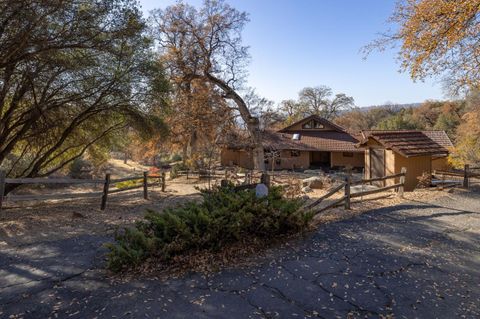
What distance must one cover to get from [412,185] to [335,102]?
34197 millimetres

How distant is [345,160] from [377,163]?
488 inches

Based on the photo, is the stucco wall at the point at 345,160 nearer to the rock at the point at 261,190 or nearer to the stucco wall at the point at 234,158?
the stucco wall at the point at 234,158

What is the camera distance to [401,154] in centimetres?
1316

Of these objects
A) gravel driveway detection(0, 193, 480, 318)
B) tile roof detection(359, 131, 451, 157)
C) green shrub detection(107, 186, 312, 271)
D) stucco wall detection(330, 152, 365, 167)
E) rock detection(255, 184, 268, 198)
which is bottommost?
gravel driveway detection(0, 193, 480, 318)

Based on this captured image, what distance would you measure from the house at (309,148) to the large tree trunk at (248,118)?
320 inches

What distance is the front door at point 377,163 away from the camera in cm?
1488

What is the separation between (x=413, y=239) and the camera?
6.00 metres

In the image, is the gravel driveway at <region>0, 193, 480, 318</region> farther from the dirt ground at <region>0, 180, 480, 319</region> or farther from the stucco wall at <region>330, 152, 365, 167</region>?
the stucco wall at <region>330, 152, 365, 167</region>

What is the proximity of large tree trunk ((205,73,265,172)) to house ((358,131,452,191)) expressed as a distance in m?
5.82

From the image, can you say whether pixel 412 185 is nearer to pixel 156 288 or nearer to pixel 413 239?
pixel 413 239

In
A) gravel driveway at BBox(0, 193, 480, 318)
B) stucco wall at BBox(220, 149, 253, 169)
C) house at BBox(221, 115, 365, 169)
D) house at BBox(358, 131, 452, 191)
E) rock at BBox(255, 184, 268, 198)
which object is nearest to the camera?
gravel driveway at BBox(0, 193, 480, 318)

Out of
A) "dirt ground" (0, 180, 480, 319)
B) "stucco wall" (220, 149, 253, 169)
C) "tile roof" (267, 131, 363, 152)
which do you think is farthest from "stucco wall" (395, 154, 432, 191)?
"stucco wall" (220, 149, 253, 169)

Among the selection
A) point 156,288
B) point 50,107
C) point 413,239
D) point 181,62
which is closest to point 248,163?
point 181,62

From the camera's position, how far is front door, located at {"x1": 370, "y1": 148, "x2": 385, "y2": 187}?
48.8 ft
